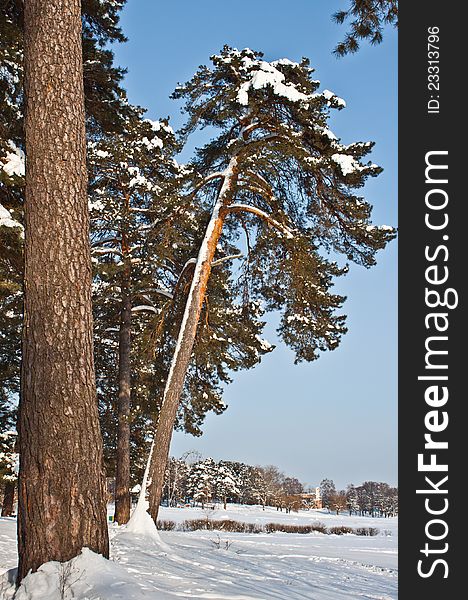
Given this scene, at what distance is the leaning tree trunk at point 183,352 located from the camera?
8.64 metres

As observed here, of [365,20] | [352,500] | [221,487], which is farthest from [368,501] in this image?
[365,20]

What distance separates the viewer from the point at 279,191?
33.5 feet

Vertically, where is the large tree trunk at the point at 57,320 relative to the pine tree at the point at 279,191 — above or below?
below

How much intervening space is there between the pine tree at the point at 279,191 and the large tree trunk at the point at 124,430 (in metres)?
3.47

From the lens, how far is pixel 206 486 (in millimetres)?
58188

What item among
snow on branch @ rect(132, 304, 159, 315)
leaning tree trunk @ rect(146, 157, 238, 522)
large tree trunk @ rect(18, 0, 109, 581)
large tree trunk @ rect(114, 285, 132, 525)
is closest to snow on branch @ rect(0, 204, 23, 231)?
large tree trunk @ rect(18, 0, 109, 581)

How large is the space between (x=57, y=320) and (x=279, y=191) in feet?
23.8

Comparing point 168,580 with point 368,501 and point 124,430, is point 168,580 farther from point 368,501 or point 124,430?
point 368,501

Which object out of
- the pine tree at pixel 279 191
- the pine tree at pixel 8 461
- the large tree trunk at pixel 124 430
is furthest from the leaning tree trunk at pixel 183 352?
the large tree trunk at pixel 124 430

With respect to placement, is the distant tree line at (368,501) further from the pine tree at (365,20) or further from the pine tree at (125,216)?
the pine tree at (365,20)

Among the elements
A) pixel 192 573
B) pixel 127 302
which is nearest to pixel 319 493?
pixel 127 302

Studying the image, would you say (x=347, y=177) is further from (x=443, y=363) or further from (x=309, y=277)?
(x=443, y=363)

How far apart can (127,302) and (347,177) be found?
636 centimetres

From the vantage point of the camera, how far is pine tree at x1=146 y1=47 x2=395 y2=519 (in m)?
9.09
